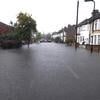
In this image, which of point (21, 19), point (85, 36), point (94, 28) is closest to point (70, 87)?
point (94, 28)

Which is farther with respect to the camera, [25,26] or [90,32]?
[90,32]

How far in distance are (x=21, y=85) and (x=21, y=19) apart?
49.8m

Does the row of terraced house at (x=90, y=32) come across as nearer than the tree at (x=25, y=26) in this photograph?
Yes

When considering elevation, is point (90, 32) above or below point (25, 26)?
below

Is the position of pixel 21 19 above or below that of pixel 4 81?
above

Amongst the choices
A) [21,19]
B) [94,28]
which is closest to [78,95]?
[94,28]

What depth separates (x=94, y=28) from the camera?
54.4 metres

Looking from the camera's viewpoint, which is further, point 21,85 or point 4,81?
point 4,81

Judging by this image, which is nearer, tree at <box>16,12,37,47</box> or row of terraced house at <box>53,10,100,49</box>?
row of terraced house at <box>53,10,100,49</box>

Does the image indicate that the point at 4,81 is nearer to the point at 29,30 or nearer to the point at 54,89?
the point at 54,89

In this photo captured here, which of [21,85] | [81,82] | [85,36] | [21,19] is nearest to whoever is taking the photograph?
[21,85]

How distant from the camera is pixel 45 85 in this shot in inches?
382

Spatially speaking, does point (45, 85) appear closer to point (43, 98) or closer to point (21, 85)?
point (21, 85)

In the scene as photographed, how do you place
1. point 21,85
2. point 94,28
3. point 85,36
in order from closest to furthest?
point 21,85
point 94,28
point 85,36
